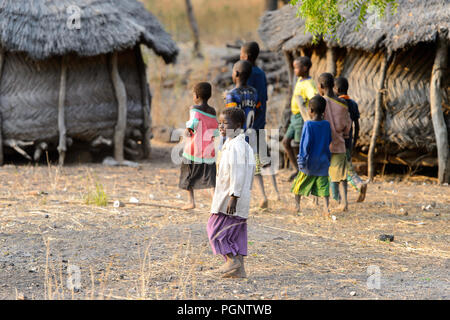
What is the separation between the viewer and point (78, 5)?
983cm

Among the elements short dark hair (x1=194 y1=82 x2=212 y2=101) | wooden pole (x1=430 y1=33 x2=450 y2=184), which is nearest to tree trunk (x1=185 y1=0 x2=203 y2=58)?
wooden pole (x1=430 y1=33 x2=450 y2=184)

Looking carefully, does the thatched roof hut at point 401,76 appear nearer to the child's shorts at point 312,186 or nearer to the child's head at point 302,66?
the child's head at point 302,66

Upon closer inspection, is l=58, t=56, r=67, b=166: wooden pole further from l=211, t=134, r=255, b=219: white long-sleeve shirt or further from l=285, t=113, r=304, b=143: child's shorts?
l=211, t=134, r=255, b=219: white long-sleeve shirt

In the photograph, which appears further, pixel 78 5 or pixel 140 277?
pixel 78 5

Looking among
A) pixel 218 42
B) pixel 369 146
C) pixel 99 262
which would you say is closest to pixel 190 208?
pixel 99 262

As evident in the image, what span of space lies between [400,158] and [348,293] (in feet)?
18.6

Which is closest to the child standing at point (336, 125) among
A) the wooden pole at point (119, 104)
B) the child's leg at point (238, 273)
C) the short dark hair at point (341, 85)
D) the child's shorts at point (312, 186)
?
the short dark hair at point (341, 85)

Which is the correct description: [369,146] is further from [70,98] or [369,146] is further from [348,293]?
[348,293]

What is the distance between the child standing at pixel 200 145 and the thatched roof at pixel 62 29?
12.8 ft

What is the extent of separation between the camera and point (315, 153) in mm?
6277

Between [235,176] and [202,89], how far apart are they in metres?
2.10

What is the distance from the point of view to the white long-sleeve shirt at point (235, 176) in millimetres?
4219

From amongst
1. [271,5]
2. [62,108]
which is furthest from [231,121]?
[271,5]

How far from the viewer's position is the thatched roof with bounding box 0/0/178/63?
30.4 ft
